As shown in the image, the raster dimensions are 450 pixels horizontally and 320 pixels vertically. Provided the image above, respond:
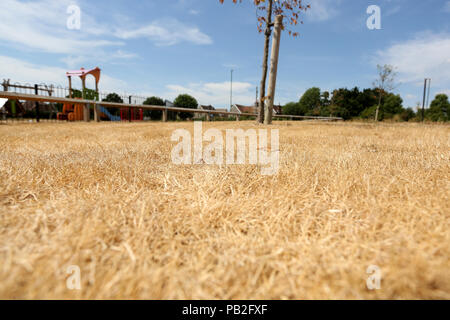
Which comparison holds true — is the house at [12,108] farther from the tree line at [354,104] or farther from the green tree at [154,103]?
the tree line at [354,104]

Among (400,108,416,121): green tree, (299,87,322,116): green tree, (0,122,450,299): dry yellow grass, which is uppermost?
(299,87,322,116): green tree

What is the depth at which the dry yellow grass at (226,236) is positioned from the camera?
51 cm

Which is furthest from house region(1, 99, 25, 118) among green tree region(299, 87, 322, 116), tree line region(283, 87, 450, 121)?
green tree region(299, 87, 322, 116)

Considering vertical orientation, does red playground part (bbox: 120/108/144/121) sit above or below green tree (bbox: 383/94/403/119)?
below

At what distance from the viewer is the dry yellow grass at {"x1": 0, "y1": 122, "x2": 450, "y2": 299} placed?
51 cm

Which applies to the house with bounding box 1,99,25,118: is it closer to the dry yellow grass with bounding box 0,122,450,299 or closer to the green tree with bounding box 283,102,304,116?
the dry yellow grass with bounding box 0,122,450,299

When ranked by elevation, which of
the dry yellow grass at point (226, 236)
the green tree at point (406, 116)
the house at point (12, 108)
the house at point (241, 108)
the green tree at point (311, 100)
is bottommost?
the dry yellow grass at point (226, 236)

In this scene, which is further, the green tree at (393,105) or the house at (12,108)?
the green tree at (393,105)

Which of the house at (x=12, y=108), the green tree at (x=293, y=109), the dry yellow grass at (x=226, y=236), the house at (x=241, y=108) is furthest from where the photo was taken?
the green tree at (x=293, y=109)

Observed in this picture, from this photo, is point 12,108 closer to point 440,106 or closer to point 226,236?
point 226,236

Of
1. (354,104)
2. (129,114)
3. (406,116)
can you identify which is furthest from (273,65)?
(354,104)

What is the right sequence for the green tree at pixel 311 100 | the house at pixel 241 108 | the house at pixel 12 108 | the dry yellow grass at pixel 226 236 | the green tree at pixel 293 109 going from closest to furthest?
1. the dry yellow grass at pixel 226 236
2. the house at pixel 12 108
3. the house at pixel 241 108
4. the green tree at pixel 311 100
5. the green tree at pixel 293 109

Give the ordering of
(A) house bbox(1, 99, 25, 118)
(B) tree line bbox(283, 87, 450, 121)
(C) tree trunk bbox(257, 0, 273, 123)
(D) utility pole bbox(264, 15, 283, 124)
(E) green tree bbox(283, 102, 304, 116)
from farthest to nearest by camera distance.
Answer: (E) green tree bbox(283, 102, 304, 116)
(B) tree line bbox(283, 87, 450, 121)
(A) house bbox(1, 99, 25, 118)
(C) tree trunk bbox(257, 0, 273, 123)
(D) utility pole bbox(264, 15, 283, 124)

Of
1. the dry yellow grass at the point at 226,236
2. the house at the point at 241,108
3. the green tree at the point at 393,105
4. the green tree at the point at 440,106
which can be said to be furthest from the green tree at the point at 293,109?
the dry yellow grass at the point at 226,236
